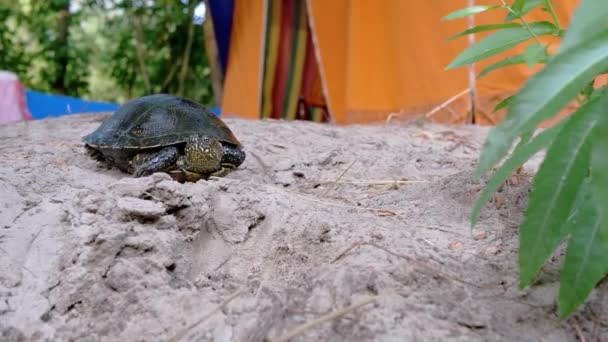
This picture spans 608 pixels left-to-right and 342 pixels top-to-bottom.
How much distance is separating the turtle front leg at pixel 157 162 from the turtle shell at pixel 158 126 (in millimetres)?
45

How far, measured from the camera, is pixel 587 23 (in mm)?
922

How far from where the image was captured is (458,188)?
6.31ft

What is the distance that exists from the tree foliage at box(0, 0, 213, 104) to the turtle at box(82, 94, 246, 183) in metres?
4.85

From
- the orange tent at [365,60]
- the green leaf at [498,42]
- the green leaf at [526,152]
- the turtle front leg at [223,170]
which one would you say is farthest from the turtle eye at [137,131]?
the orange tent at [365,60]

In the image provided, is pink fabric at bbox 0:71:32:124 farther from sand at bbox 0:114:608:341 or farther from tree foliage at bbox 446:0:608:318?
tree foliage at bbox 446:0:608:318

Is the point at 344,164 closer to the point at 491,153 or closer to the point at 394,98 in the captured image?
the point at 491,153

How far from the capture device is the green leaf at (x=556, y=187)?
1011 millimetres

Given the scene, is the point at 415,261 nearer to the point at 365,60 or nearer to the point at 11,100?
the point at 365,60

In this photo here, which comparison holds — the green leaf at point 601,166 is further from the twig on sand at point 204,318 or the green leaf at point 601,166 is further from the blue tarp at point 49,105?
the blue tarp at point 49,105

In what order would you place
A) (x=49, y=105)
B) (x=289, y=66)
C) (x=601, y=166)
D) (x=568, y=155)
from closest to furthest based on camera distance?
1. (x=601, y=166)
2. (x=568, y=155)
3. (x=49, y=105)
4. (x=289, y=66)

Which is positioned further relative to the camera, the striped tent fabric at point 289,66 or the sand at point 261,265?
the striped tent fabric at point 289,66

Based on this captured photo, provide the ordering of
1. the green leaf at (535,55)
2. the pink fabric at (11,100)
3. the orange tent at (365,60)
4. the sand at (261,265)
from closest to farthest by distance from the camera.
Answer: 1. the sand at (261,265)
2. the green leaf at (535,55)
3. the orange tent at (365,60)
4. the pink fabric at (11,100)

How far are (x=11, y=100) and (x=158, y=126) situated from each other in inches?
145

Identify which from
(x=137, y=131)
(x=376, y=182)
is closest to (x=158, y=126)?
(x=137, y=131)
